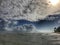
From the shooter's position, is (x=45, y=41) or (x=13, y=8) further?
(x=13, y=8)

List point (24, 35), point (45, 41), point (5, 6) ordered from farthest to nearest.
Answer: point (5, 6)
point (24, 35)
point (45, 41)

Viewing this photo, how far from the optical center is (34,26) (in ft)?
14.7

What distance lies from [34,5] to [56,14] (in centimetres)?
72

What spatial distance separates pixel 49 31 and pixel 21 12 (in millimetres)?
1016

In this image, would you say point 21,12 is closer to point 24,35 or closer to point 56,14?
point 24,35

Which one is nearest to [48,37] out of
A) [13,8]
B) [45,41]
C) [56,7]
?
[45,41]

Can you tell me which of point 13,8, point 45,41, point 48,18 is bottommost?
point 45,41

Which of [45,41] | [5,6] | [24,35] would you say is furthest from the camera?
[5,6]

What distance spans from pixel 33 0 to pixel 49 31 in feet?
3.44

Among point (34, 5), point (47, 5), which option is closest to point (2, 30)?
point (34, 5)

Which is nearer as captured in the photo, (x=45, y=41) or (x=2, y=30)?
(x=45, y=41)

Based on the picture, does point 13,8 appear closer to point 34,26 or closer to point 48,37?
point 34,26

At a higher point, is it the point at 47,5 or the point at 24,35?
the point at 47,5

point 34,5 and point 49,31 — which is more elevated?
point 34,5
